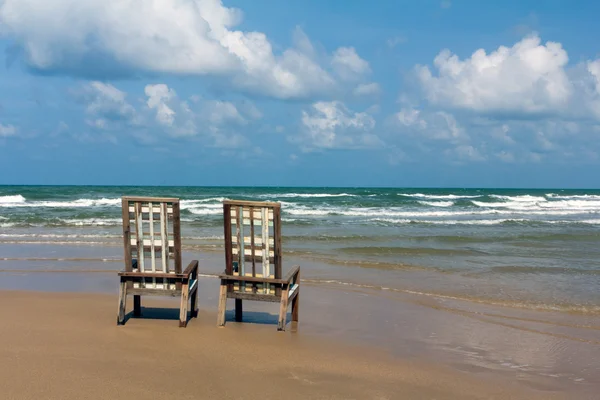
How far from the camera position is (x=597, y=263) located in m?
12.8

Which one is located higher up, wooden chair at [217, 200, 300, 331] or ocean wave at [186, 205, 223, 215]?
wooden chair at [217, 200, 300, 331]

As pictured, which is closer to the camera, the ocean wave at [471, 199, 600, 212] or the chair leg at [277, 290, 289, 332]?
the chair leg at [277, 290, 289, 332]

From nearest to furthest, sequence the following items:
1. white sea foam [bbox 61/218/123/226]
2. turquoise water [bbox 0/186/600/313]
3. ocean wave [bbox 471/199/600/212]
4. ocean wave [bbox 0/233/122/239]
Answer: turquoise water [bbox 0/186/600/313] → ocean wave [bbox 0/233/122/239] → white sea foam [bbox 61/218/123/226] → ocean wave [bbox 471/199/600/212]

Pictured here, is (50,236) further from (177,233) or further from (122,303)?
(177,233)

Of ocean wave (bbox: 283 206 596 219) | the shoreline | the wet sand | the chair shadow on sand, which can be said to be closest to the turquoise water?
the wet sand

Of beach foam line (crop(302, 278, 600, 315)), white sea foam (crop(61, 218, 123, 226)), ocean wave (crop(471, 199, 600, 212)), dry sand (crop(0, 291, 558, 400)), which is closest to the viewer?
dry sand (crop(0, 291, 558, 400))

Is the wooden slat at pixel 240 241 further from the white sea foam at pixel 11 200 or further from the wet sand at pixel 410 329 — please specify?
the white sea foam at pixel 11 200

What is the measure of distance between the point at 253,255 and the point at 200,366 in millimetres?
1624

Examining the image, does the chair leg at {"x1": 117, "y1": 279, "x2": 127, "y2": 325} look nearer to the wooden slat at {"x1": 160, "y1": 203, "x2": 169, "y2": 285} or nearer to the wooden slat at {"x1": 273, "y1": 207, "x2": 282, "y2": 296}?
the wooden slat at {"x1": 160, "y1": 203, "x2": 169, "y2": 285}

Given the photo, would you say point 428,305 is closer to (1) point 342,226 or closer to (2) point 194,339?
(2) point 194,339

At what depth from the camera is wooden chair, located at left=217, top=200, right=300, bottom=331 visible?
6176mm

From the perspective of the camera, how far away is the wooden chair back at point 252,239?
616 cm

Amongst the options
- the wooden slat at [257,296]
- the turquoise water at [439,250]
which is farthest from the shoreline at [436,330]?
the turquoise water at [439,250]

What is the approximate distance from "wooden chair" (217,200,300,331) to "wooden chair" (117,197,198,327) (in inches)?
20.9
